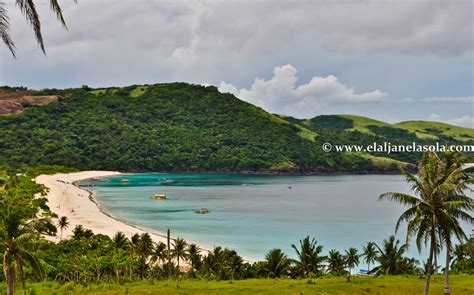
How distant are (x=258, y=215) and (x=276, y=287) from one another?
6218cm

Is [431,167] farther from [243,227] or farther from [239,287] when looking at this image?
[243,227]

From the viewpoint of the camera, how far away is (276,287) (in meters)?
30.5

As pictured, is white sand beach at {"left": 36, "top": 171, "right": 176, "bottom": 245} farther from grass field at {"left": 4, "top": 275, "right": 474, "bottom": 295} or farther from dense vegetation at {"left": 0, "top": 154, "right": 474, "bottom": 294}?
grass field at {"left": 4, "top": 275, "right": 474, "bottom": 295}

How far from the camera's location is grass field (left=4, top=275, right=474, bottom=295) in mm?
29094

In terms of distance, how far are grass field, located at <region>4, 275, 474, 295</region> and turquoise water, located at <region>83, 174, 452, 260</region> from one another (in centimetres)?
2537

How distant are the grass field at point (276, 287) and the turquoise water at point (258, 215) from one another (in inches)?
999

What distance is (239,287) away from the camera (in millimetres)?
30672

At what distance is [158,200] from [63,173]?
62.3m

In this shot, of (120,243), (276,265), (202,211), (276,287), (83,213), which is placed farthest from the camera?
(202,211)

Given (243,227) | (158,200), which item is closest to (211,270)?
(243,227)

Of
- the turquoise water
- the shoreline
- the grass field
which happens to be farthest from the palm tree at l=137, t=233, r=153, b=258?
the turquoise water

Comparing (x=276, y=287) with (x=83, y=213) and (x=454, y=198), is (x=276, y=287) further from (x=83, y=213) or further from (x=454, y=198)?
(x=83, y=213)

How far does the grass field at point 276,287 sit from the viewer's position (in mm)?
29094

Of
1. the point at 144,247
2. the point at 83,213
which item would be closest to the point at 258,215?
the point at 83,213
